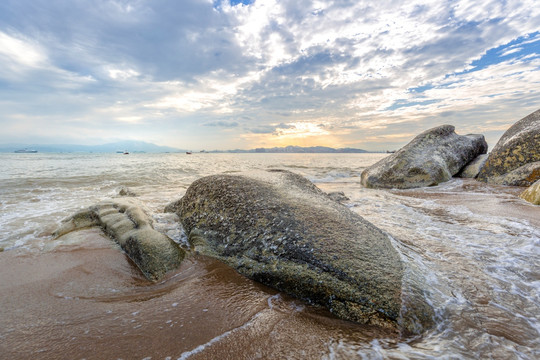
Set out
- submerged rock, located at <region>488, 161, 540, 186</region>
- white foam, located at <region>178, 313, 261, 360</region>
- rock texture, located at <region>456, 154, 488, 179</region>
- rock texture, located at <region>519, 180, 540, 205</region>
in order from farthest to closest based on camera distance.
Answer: rock texture, located at <region>456, 154, 488, 179</region> → submerged rock, located at <region>488, 161, 540, 186</region> → rock texture, located at <region>519, 180, 540, 205</region> → white foam, located at <region>178, 313, 261, 360</region>

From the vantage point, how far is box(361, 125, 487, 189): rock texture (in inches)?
382

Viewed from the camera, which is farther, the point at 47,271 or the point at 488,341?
the point at 47,271

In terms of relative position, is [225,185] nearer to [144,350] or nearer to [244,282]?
[244,282]

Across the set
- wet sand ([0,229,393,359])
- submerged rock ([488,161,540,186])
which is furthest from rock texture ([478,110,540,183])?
wet sand ([0,229,393,359])

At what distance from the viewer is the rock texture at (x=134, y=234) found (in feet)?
10.3

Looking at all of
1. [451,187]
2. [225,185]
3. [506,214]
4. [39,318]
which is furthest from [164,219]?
[451,187]

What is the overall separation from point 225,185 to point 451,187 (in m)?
8.89

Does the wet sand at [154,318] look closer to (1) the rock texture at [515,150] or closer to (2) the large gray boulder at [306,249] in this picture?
(2) the large gray boulder at [306,249]

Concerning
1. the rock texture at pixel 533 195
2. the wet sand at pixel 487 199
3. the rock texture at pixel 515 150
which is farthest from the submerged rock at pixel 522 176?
the rock texture at pixel 533 195

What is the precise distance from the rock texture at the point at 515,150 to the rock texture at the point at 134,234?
11.3 meters

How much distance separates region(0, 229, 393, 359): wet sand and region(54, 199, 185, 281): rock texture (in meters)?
0.18

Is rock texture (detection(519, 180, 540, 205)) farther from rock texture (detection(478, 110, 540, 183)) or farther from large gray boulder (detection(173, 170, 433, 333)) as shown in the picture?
large gray boulder (detection(173, 170, 433, 333))

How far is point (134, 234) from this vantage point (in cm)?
367

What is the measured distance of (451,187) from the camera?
898 cm
